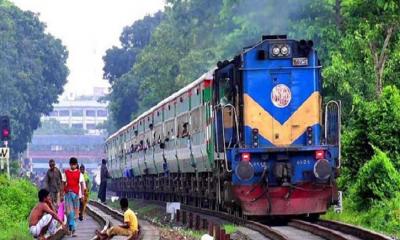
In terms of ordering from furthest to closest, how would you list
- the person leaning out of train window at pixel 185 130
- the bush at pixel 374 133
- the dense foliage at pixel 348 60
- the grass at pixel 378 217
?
the person leaning out of train window at pixel 185 130 → the bush at pixel 374 133 → the dense foliage at pixel 348 60 → the grass at pixel 378 217

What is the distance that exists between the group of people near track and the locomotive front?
3.04 metres

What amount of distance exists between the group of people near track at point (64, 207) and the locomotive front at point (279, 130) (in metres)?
3.04

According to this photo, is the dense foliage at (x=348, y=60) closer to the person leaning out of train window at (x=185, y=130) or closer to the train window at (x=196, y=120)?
the train window at (x=196, y=120)

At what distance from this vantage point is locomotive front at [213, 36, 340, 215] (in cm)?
2111

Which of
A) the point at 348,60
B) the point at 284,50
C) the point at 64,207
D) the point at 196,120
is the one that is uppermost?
the point at 348,60

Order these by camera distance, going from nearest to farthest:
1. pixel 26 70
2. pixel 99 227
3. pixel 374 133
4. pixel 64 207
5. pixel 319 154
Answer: pixel 64 207, pixel 319 154, pixel 99 227, pixel 374 133, pixel 26 70

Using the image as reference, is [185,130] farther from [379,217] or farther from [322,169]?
[322,169]

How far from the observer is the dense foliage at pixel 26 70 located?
73375 millimetres

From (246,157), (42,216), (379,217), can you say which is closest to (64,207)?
(246,157)

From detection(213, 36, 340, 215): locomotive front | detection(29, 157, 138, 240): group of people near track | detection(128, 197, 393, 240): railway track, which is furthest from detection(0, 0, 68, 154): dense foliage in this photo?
detection(213, 36, 340, 215): locomotive front

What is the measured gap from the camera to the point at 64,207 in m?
20.9

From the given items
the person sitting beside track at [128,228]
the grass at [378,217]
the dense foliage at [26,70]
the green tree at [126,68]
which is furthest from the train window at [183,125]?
the green tree at [126,68]

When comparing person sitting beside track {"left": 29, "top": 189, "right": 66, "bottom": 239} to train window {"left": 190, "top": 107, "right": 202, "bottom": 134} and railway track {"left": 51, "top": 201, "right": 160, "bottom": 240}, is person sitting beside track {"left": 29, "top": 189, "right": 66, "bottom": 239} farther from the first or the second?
train window {"left": 190, "top": 107, "right": 202, "bottom": 134}

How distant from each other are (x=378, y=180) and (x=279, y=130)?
11.9 ft
